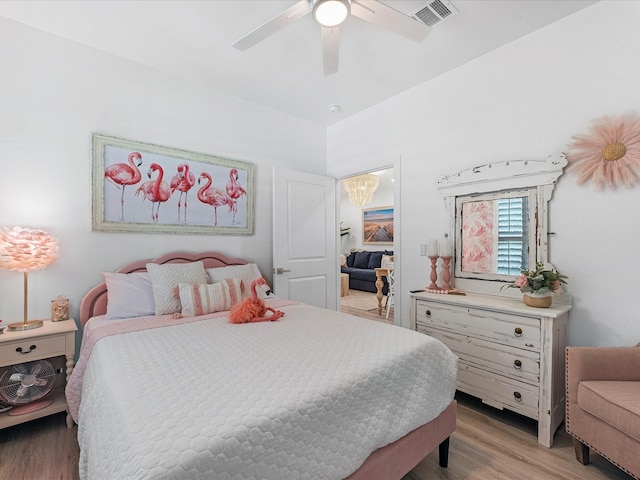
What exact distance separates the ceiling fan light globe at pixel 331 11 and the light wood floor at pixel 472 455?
2427 millimetres

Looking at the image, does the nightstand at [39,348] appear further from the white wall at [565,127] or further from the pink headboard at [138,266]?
the white wall at [565,127]

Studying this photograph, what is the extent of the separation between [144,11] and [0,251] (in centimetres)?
174

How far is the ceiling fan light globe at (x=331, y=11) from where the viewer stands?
158cm

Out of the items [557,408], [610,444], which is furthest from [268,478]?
[557,408]

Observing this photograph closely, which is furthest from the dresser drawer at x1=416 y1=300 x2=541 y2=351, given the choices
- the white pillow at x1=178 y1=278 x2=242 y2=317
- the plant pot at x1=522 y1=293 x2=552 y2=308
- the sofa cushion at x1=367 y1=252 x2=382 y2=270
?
the sofa cushion at x1=367 y1=252 x2=382 y2=270

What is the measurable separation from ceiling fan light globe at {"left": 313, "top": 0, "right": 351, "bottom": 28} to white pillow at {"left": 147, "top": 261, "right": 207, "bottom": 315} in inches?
76.3

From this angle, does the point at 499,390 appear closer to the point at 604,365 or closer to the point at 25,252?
the point at 604,365

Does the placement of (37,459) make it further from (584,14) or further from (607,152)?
(584,14)

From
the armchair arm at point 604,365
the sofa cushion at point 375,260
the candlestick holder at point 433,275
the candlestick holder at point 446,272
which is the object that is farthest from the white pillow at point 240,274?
the sofa cushion at point 375,260

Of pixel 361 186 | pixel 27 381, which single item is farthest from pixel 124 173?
pixel 361 186

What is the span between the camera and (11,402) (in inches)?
74.5

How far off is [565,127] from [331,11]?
173 centimetres

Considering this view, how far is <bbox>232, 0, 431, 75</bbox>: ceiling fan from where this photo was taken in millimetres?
1595

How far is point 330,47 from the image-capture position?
1864mm
